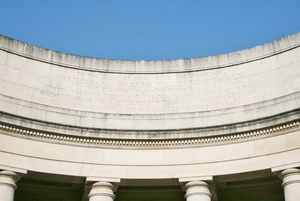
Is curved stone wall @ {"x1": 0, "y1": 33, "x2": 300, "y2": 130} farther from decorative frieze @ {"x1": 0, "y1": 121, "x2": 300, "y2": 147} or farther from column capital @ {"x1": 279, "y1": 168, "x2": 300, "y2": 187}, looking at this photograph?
column capital @ {"x1": 279, "y1": 168, "x2": 300, "y2": 187}

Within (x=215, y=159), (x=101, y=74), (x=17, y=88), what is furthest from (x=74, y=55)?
(x=215, y=159)

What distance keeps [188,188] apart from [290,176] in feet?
21.3

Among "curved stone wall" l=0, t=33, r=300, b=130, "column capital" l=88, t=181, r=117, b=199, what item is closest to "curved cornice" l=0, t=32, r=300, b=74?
"curved stone wall" l=0, t=33, r=300, b=130

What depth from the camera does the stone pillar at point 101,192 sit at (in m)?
37.9

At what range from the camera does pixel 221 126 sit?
39000 mm

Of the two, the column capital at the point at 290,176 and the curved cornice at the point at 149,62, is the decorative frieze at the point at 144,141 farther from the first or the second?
the curved cornice at the point at 149,62

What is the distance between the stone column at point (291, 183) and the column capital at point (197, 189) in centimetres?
485

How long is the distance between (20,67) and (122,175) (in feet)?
35.8

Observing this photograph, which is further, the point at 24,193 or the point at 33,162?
the point at 24,193

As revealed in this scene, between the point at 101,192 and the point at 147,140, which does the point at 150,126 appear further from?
the point at 101,192

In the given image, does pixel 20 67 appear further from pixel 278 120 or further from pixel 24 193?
pixel 278 120

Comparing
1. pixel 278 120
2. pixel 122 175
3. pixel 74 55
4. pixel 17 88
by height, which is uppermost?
pixel 74 55

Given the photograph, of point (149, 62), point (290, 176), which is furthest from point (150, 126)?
point (290, 176)

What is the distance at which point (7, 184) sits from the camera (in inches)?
1432
